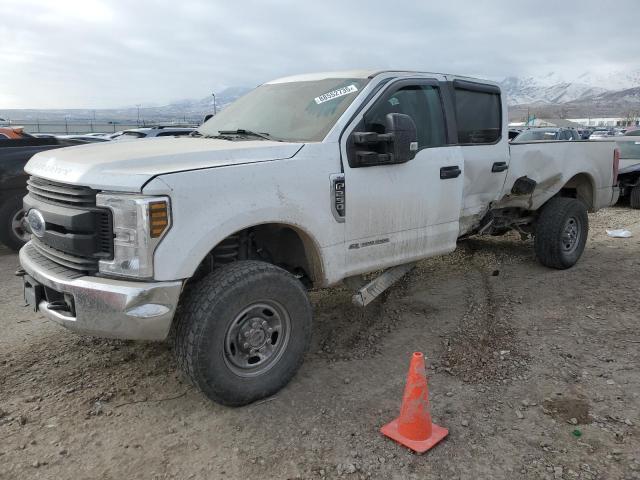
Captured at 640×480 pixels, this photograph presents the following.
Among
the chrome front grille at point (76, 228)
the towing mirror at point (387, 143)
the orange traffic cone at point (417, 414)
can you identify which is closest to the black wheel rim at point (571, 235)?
the towing mirror at point (387, 143)

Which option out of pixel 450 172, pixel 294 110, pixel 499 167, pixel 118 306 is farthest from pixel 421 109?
pixel 118 306

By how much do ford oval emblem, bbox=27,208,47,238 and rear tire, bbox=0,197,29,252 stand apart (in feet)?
12.5

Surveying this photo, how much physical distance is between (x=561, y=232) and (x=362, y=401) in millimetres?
3654

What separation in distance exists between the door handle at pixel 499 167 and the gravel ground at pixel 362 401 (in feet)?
4.20

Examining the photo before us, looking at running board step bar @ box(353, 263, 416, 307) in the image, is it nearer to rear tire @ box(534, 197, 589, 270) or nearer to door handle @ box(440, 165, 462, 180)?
door handle @ box(440, 165, 462, 180)

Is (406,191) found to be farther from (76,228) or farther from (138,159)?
(76,228)

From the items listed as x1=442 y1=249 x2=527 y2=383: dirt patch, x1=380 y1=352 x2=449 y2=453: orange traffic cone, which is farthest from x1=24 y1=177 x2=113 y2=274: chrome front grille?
x1=442 y1=249 x2=527 y2=383: dirt patch

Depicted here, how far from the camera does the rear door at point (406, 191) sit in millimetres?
3651

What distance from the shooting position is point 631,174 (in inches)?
433

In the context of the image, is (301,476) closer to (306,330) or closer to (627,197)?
(306,330)

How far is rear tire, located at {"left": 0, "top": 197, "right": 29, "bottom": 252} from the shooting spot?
665cm

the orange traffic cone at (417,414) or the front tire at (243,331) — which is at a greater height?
the front tire at (243,331)

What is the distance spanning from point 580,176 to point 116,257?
5.53m

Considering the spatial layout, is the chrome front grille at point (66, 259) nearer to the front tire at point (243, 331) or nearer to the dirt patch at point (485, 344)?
the front tire at point (243, 331)
